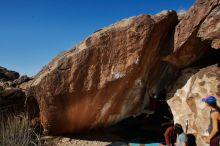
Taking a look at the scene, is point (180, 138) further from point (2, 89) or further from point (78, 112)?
point (2, 89)

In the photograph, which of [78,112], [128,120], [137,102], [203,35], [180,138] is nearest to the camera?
[180,138]

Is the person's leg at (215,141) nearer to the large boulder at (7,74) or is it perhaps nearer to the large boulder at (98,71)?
the large boulder at (98,71)

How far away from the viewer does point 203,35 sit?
642cm

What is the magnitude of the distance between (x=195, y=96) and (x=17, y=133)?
12.4ft

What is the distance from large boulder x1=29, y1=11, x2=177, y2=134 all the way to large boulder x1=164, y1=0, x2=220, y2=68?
11.0 inches

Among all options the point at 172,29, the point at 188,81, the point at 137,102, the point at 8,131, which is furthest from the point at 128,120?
the point at 8,131

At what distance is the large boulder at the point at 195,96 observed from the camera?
6027 mm

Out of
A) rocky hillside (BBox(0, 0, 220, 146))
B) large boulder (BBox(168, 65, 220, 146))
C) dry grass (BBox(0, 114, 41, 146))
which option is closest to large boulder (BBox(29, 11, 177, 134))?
rocky hillside (BBox(0, 0, 220, 146))

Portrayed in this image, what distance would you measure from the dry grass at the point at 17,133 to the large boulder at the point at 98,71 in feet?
1.93

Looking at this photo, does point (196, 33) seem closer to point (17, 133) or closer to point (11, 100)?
point (17, 133)

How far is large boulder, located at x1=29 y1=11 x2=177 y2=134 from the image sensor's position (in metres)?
6.67

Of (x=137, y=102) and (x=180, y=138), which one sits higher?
(x=137, y=102)

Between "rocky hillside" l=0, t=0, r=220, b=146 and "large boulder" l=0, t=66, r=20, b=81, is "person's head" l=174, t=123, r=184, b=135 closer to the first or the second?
"rocky hillside" l=0, t=0, r=220, b=146

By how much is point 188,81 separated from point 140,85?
1.14m
